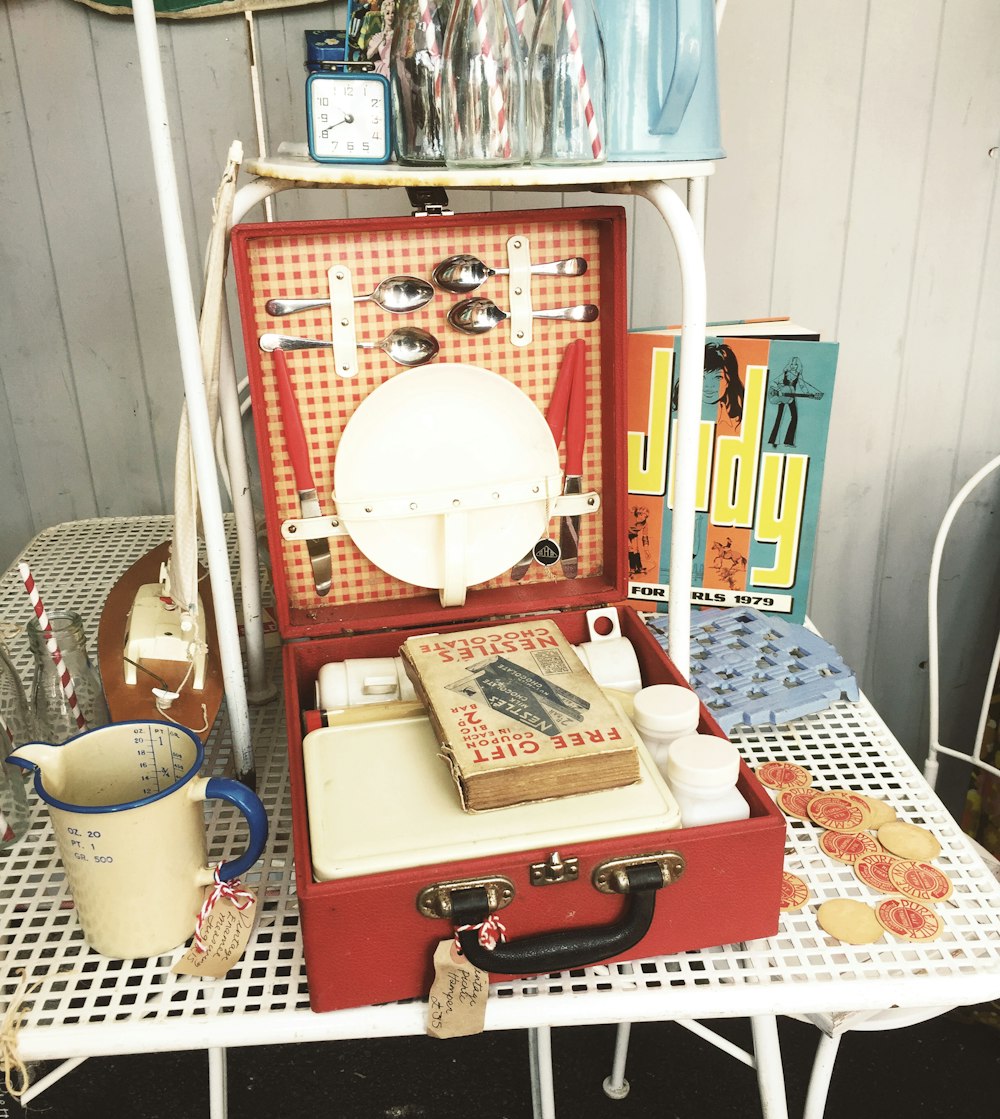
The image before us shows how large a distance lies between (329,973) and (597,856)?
216mm

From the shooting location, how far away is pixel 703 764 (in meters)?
0.82

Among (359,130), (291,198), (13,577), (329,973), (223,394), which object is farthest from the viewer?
(291,198)

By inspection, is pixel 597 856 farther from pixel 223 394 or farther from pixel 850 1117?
pixel 850 1117

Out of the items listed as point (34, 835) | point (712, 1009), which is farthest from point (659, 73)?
point (34, 835)

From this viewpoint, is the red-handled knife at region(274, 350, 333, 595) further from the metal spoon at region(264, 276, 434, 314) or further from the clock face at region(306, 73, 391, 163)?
the clock face at region(306, 73, 391, 163)

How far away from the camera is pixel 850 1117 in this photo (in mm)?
1554

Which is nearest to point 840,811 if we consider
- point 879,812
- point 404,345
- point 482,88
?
point 879,812

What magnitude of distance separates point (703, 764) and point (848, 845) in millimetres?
228

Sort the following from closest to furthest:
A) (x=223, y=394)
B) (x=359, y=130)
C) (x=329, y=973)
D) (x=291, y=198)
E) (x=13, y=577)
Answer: (x=329, y=973) < (x=359, y=130) < (x=223, y=394) < (x=13, y=577) < (x=291, y=198)

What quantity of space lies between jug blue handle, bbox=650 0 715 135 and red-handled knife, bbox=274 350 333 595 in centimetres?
44

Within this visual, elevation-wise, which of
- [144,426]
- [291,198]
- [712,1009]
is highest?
[291,198]

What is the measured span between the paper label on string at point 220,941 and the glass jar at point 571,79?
710 millimetres

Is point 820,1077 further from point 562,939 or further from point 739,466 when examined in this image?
point 739,466

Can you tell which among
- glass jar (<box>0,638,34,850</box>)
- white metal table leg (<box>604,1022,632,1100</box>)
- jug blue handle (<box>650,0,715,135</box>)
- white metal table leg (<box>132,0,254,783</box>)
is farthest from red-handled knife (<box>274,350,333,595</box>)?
white metal table leg (<box>604,1022,632,1100</box>)
